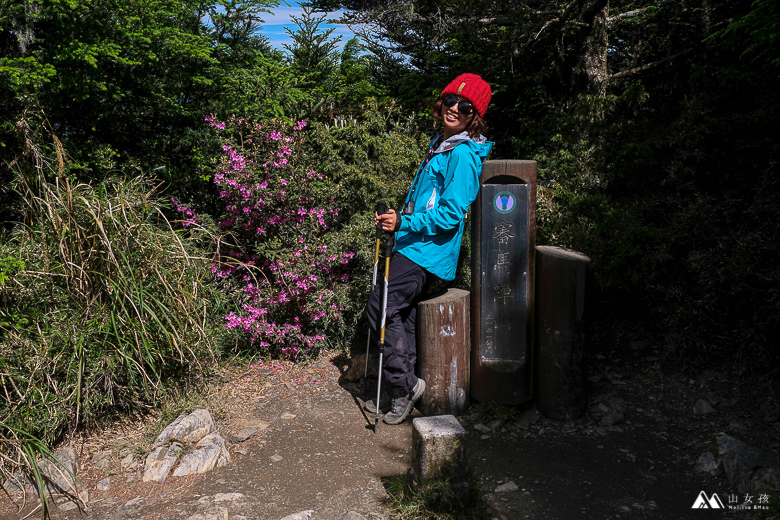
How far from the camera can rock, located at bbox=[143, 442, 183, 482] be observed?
3436mm

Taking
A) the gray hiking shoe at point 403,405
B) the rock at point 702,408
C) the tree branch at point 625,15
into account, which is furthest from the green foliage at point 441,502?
the tree branch at point 625,15

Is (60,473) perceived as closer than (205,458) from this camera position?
Yes

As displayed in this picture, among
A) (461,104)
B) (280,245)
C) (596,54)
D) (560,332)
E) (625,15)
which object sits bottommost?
(560,332)

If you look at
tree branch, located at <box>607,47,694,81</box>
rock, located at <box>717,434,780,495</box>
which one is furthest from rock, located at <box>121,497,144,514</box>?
tree branch, located at <box>607,47,694,81</box>

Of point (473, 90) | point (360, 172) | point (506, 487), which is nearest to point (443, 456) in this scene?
point (506, 487)

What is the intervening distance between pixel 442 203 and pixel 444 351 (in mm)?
1052

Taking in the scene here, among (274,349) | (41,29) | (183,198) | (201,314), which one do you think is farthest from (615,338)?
(41,29)

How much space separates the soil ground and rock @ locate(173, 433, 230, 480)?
0.16ft

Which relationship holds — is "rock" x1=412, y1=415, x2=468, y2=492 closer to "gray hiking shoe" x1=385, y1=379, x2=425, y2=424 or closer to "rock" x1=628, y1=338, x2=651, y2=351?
"gray hiking shoe" x1=385, y1=379, x2=425, y2=424

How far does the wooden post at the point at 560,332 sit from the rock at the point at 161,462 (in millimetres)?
2462

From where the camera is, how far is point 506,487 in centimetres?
337

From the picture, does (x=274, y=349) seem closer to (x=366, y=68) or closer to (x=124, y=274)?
(x=124, y=274)

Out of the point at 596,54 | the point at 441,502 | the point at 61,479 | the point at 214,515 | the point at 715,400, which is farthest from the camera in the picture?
the point at 596,54

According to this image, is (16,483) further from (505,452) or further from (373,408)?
(505,452)
